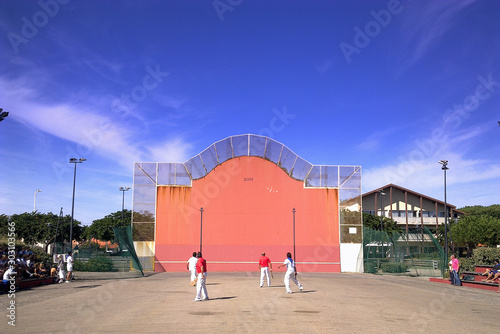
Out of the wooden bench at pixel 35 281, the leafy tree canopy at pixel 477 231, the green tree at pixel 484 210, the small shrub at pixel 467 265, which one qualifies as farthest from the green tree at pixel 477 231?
the wooden bench at pixel 35 281

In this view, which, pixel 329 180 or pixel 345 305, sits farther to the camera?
pixel 329 180

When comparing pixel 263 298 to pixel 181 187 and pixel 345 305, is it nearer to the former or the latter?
pixel 345 305

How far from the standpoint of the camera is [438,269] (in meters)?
30.1

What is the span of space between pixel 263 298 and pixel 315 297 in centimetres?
194

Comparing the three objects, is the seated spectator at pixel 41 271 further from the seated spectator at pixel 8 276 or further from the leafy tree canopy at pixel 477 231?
the leafy tree canopy at pixel 477 231

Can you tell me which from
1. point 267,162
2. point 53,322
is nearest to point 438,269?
point 267,162

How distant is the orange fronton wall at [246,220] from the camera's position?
38.0m

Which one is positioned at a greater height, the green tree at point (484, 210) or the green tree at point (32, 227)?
the green tree at point (484, 210)

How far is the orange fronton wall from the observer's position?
38031 mm

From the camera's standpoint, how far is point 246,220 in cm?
3869

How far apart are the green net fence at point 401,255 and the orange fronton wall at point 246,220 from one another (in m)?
2.94

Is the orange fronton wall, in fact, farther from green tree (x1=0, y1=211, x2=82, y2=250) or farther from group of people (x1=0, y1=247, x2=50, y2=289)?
green tree (x1=0, y1=211, x2=82, y2=250)

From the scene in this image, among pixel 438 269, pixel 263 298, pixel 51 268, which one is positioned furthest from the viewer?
pixel 438 269

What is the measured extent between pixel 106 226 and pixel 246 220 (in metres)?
44.7
